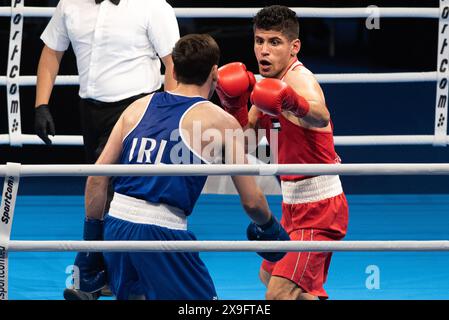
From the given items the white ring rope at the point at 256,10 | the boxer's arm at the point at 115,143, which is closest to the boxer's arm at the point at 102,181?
the boxer's arm at the point at 115,143

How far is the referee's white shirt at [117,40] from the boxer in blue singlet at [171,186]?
111 cm

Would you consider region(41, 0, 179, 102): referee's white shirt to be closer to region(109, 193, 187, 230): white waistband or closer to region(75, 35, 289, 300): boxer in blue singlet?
region(75, 35, 289, 300): boxer in blue singlet

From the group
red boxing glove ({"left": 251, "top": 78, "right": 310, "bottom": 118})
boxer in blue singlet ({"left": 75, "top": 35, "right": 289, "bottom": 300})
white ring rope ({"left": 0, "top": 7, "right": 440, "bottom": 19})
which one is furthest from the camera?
white ring rope ({"left": 0, "top": 7, "right": 440, "bottom": 19})

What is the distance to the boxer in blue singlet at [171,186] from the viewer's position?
358 centimetres

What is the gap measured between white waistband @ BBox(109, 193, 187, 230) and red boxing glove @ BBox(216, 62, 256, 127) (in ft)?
3.00

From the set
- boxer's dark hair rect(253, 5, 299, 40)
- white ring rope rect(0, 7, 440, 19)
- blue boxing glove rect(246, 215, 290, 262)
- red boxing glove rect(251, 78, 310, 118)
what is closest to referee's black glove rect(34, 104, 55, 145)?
white ring rope rect(0, 7, 440, 19)

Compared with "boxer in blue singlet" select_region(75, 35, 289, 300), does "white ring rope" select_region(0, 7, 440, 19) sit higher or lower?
higher

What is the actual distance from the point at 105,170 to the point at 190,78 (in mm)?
525

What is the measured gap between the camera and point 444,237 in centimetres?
567

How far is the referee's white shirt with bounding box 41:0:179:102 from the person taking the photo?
4766 mm

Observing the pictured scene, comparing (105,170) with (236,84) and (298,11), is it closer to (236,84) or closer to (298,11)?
(236,84)

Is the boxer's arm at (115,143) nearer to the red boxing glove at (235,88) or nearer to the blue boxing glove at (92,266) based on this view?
the blue boxing glove at (92,266)

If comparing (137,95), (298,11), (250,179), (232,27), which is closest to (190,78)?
(250,179)

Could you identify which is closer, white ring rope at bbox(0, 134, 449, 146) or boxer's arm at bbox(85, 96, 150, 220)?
boxer's arm at bbox(85, 96, 150, 220)
